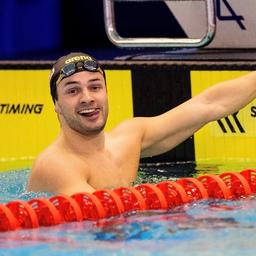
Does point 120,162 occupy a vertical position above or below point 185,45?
below

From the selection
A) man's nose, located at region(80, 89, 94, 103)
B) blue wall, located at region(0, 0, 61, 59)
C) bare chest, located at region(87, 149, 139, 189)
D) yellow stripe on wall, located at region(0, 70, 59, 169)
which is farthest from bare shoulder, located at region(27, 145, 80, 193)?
blue wall, located at region(0, 0, 61, 59)

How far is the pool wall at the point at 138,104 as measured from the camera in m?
6.62

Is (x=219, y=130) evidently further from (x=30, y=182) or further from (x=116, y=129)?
(x=30, y=182)

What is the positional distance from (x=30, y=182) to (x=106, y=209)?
1.58 ft

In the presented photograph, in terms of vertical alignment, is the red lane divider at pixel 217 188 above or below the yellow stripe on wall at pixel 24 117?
below

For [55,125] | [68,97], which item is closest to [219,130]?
[55,125]

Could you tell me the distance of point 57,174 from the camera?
5.22 metres

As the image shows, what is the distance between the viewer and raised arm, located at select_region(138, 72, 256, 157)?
5684 mm

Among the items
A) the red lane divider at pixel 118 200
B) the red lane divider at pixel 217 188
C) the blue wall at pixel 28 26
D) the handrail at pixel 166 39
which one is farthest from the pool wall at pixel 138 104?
the red lane divider at pixel 217 188

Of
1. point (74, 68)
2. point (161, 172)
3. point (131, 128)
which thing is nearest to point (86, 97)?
point (74, 68)

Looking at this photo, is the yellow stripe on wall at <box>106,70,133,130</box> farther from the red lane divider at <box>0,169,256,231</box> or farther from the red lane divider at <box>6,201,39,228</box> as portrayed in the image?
the red lane divider at <box>6,201,39,228</box>

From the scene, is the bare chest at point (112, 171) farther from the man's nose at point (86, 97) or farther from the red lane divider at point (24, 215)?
the red lane divider at point (24, 215)

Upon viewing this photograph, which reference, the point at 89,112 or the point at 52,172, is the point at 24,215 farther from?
the point at 89,112

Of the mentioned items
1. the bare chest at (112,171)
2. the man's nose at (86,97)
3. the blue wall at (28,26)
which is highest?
the blue wall at (28,26)
